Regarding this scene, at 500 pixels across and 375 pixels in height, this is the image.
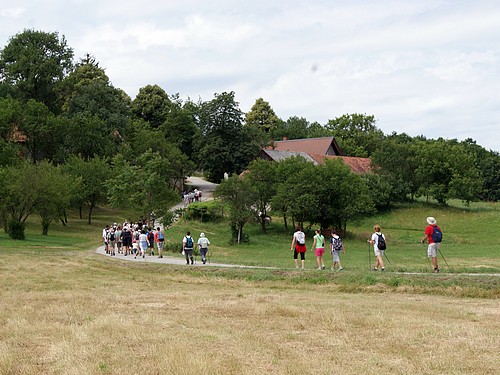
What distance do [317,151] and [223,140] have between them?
71.1ft

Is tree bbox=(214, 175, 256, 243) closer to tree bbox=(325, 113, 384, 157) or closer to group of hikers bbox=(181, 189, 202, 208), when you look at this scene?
group of hikers bbox=(181, 189, 202, 208)

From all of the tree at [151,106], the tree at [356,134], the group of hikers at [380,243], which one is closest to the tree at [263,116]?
the tree at [356,134]

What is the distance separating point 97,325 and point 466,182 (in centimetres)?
6563

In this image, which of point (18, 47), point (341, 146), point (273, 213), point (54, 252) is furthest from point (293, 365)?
point (341, 146)

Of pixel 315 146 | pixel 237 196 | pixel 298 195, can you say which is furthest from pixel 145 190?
pixel 315 146

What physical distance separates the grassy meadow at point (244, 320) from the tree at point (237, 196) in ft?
75.4

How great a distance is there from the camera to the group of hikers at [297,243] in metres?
20.4

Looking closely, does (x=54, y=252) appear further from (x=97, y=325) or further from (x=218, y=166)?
(x=218, y=166)

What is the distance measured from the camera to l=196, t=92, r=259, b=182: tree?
251 feet

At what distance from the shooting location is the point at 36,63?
71812 millimetres

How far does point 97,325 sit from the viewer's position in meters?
12.0

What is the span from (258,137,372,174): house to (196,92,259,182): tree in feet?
10.8

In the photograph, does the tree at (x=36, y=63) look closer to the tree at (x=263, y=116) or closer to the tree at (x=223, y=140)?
the tree at (x=223, y=140)

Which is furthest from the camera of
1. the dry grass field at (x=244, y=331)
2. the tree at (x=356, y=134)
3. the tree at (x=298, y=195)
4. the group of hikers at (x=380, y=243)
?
the tree at (x=356, y=134)
